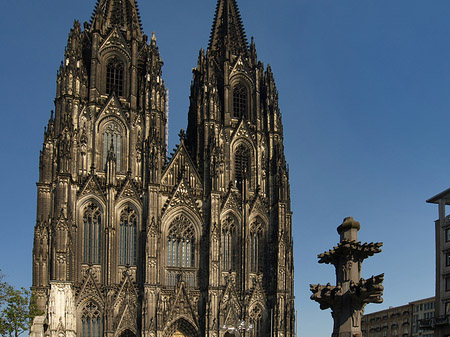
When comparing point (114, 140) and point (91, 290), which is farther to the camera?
point (114, 140)

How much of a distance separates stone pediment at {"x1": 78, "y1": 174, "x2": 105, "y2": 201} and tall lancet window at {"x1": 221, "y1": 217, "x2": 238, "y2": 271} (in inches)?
450

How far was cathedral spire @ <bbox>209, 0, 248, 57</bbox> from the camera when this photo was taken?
71250 millimetres

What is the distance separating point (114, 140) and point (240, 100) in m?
13.8

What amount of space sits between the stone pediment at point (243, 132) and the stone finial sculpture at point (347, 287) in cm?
4580

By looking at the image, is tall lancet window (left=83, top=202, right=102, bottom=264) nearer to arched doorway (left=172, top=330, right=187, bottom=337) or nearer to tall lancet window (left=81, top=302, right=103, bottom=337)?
tall lancet window (left=81, top=302, right=103, bottom=337)

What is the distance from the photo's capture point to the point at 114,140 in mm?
63344

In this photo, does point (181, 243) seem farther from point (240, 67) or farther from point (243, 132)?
point (240, 67)

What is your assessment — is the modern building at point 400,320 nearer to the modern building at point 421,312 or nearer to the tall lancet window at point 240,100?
the modern building at point 421,312

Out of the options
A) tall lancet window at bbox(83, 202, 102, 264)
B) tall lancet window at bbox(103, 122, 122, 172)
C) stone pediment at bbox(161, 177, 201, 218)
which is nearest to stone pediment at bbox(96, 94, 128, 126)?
tall lancet window at bbox(103, 122, 122, 172)

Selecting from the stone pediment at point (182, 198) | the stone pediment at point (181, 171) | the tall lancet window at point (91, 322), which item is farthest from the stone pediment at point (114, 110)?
the tall lancet window at point (91, 322)

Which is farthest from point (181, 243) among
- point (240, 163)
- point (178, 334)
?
point (240, 163)

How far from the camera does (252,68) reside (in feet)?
233

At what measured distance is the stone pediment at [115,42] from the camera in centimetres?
6588

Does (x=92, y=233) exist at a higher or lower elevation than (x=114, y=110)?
lower
